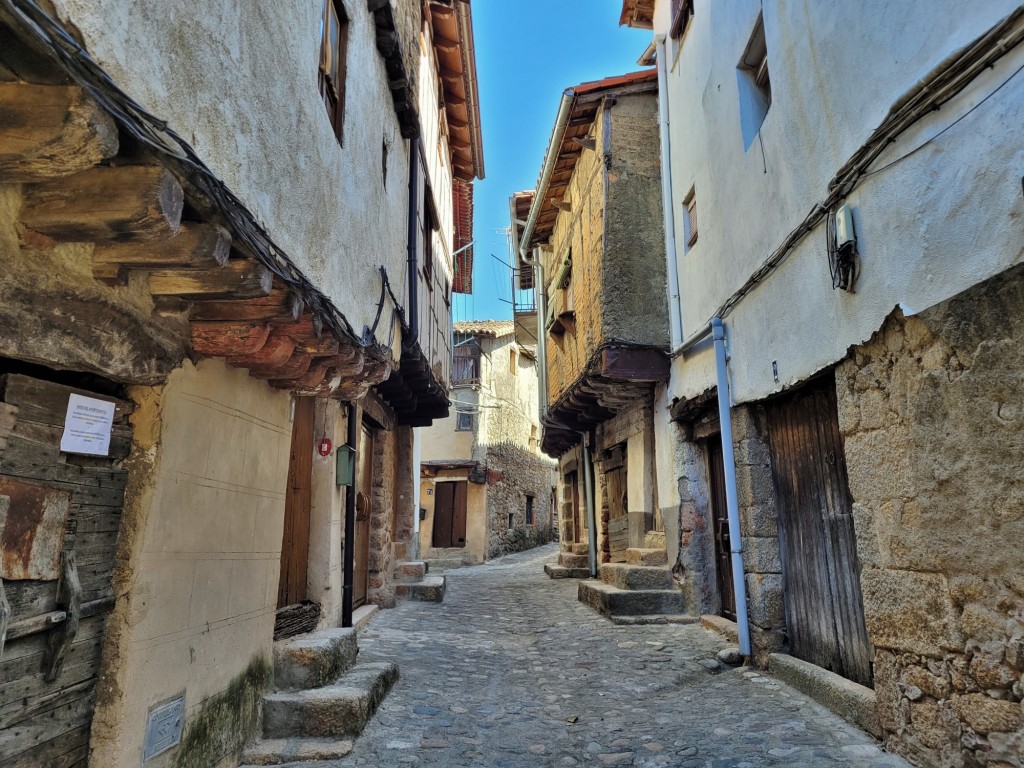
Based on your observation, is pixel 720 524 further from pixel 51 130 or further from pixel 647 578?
pixel 51 130

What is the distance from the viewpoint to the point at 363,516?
725 centimetres

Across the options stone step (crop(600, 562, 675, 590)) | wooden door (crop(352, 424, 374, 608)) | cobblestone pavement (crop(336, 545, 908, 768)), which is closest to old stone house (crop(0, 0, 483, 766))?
cobblestone pavement (crop(336, 545, 908, 768))

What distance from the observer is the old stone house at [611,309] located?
25.0 feet

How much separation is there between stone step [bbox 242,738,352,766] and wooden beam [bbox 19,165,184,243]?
9.37 ft

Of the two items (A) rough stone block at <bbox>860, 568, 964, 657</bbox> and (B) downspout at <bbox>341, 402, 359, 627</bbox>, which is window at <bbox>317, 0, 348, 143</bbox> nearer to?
(B) downspout at <bbox>341, 402, 359, 627</bbox>

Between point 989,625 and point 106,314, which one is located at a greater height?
point 106,314

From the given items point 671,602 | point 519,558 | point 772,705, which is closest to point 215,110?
point 772,705

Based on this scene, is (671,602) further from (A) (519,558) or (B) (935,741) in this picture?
(A) (519,558)

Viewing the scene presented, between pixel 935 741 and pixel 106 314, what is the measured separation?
3.92m

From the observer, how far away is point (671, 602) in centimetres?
688

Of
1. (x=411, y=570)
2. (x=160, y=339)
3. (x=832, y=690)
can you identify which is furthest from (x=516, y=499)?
(x=160, y=339)

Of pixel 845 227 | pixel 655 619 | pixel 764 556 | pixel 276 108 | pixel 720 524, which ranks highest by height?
pixel 276 108

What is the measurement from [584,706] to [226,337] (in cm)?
337

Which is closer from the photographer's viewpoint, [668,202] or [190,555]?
[190,555]
